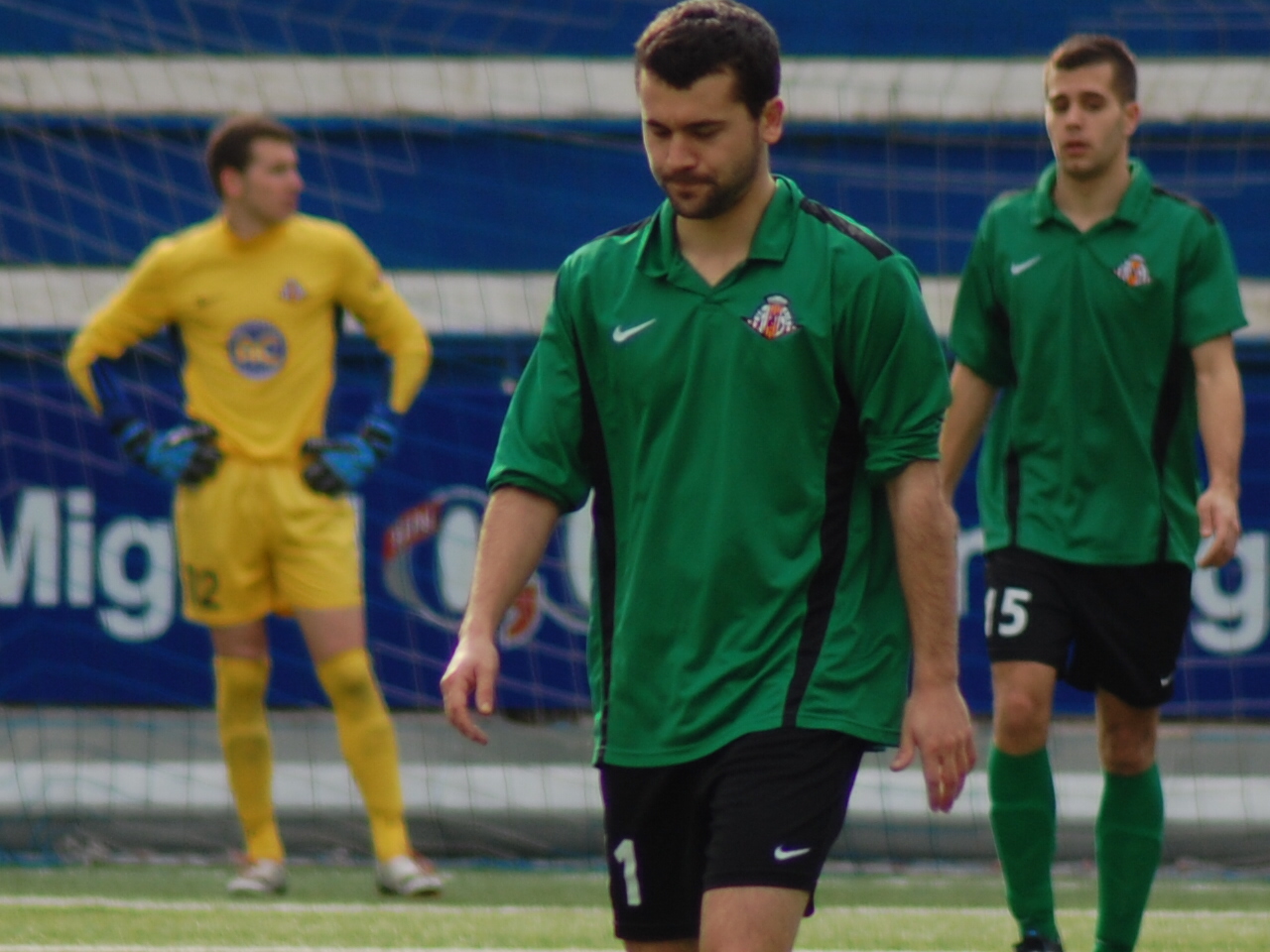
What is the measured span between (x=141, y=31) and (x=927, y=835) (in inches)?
170

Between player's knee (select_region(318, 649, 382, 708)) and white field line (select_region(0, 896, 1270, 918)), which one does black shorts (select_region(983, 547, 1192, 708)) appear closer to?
white field line (select_region(0, 896, 1270, 918))

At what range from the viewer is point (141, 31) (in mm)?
8625

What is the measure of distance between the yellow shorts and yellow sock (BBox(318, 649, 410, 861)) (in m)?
0.19

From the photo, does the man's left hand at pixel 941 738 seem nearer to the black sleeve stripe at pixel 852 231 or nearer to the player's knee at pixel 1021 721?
the black sleeve stripe at pixel 852 231

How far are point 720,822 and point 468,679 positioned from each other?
1.34ft

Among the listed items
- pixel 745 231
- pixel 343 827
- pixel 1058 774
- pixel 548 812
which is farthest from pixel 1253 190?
pixel 745 231

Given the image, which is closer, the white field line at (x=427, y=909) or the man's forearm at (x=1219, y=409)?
the man's forearm at (x=1219, y=409)

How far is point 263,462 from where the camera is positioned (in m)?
6.39

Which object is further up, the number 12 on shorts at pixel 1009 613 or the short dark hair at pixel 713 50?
the short dark hair at pixel 713 50

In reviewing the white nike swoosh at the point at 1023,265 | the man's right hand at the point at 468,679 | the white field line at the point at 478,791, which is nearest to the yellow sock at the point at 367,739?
the white field line at the point at 478,791

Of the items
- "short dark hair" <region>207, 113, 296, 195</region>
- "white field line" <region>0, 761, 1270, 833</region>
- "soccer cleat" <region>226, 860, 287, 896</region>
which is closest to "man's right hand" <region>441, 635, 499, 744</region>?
"soccer cleat" <region>226, 860, 287, 896</region>

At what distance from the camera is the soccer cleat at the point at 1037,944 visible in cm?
487

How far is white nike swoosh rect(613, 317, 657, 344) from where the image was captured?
10.6ft

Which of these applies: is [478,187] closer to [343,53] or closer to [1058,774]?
[343,53]
